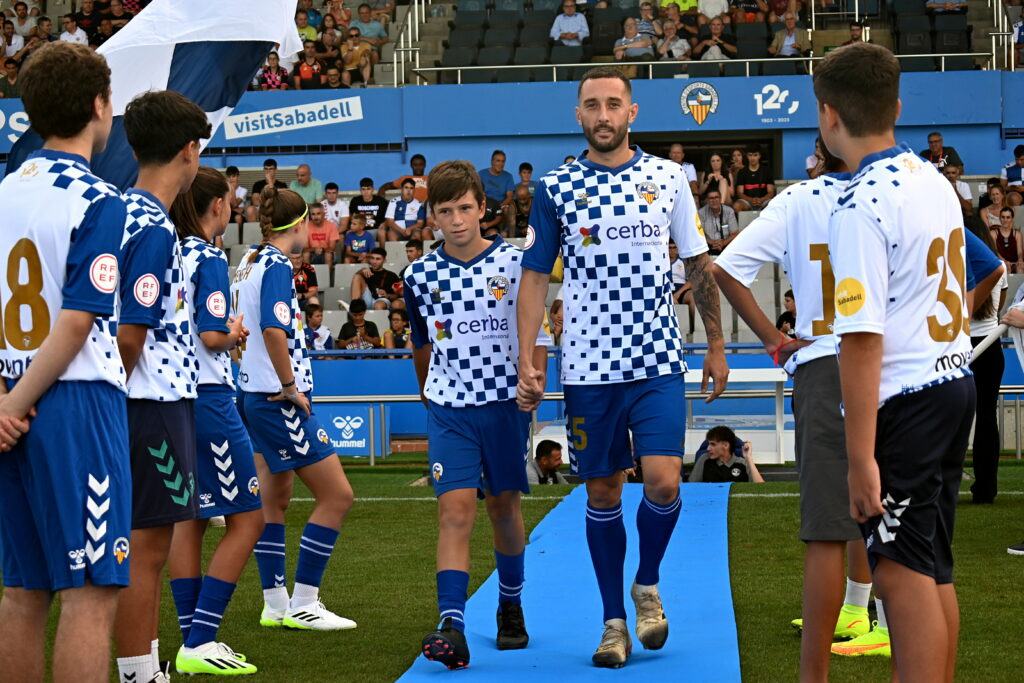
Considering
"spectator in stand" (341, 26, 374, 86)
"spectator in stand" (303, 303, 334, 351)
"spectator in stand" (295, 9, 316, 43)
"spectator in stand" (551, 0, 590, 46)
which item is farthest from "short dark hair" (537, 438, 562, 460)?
"spectator in stand" (295, 9, 316, 43)

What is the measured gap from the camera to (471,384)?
4898 millimetres

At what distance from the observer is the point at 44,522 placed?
10.3 feet

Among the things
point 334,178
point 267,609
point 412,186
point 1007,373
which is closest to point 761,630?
point 267,609

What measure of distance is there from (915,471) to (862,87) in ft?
3.03

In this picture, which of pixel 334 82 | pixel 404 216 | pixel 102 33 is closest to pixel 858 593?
pixel 404 216

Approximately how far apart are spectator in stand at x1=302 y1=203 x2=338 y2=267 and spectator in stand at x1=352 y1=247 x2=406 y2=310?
1.22 meters

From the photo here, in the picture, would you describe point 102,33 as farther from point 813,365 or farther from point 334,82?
point 813,365

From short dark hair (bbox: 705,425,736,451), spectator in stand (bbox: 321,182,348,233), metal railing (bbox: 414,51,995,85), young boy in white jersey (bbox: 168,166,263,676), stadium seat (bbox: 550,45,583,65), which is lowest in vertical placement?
short dark hair (bbox: 705,425,736,451)

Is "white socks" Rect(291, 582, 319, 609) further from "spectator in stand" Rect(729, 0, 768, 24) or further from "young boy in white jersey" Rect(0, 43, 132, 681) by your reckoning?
"spectator in stand" Rect(729, 0, 768, 24)

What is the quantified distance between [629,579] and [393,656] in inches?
59.1

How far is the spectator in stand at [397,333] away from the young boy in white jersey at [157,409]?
10.3 metres

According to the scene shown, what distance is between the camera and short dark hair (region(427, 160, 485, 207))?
191 inches

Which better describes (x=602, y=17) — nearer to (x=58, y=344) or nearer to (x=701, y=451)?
(x=701, y=451)

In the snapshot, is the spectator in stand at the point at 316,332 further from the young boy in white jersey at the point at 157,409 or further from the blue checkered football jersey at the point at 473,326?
the young boy in white jersey at the point at 157,409
